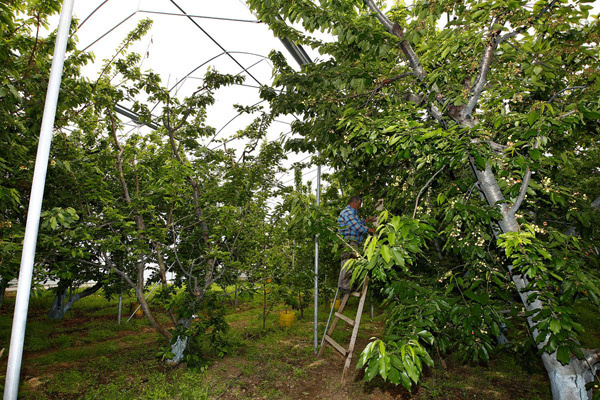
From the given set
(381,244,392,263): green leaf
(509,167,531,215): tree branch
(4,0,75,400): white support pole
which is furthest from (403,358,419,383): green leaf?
(4,0,75,400): white support pole

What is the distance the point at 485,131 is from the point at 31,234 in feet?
8.82

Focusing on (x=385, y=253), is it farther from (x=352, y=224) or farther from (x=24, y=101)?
(x=24, y=101)

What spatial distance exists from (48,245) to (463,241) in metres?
4.29

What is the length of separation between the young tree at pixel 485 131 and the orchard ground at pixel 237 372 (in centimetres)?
127

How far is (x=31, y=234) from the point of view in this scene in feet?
4.25

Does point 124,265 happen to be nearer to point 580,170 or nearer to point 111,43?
point 111,43

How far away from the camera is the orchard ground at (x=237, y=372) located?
12.1ft

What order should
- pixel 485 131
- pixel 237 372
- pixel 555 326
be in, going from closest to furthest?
1. pixel 555 326
2. pixel 485 131
3. pixel 237 372

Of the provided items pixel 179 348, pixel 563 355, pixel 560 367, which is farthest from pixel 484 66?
pixel 179 348

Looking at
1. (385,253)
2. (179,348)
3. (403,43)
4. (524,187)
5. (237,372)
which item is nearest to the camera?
(385,253)

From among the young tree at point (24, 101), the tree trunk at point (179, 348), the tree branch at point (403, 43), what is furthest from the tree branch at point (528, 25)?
the tree trunk at point (179, 348)

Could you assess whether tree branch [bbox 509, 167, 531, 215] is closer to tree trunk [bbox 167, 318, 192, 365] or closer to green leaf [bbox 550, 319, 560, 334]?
green leaf [bbox 550, 319, 560, 334]

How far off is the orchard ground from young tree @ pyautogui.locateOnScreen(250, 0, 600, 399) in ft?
4.18

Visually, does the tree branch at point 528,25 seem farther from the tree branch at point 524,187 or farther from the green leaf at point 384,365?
the green leaf at point 384,365
